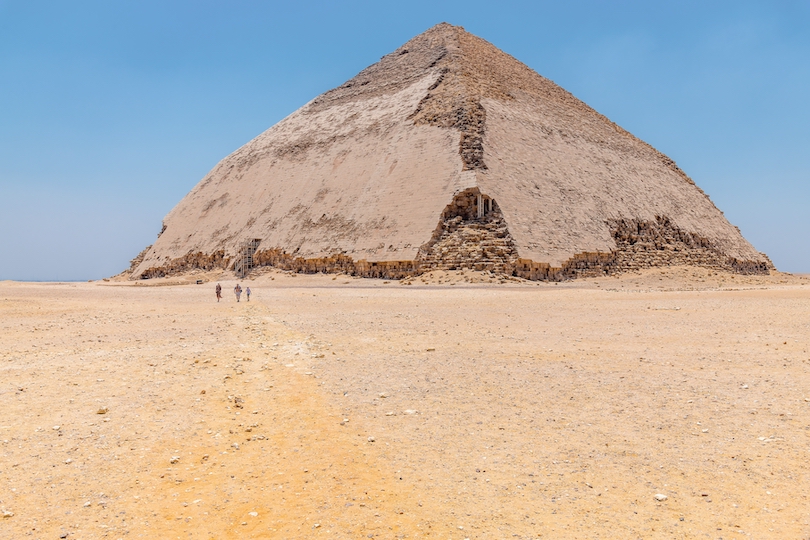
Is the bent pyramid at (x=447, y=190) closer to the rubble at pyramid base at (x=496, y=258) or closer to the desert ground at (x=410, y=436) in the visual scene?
the rubble at pyramid base at (x=496, y=258)

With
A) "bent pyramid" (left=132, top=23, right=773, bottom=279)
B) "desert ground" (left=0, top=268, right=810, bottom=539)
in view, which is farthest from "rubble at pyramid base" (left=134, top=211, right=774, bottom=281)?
"desert ground" (left=0, top=268, right=810, bottom=539)

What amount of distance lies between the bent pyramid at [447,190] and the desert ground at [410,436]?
17.2 meters

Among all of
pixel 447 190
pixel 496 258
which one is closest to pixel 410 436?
pixel 496 258

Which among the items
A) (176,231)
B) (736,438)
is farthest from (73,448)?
(176,231)

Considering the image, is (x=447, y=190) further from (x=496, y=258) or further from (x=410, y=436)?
(x=410, y=436)

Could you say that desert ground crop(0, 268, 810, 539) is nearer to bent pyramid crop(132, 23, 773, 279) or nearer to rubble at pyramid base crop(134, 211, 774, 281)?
rubble at pyramid base crop(134, 211, 774, 281)

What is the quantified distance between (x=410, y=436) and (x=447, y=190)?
23075mm

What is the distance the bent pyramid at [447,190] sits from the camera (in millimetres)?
26625

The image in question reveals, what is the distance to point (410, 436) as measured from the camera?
4.64 meters

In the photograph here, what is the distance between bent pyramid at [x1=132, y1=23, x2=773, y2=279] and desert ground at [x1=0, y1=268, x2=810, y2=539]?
1721cm

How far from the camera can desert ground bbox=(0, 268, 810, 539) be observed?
11.0 ft

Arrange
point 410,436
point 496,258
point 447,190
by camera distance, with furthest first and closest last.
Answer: point 447,190, point 496,258, point 410,436

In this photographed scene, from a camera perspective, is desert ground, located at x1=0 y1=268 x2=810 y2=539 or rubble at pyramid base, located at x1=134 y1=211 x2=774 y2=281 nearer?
desert ground, located at x1=0 y1=268 x2=810 y2=539

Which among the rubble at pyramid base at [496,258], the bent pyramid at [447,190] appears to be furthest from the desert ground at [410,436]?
the bent pyramid at [447,190]
